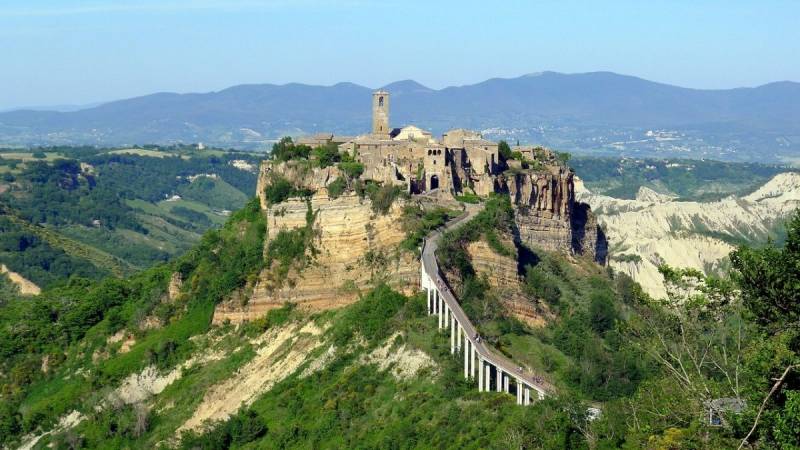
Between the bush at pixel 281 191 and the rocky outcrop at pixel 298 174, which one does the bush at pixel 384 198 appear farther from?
the bush at pixel 281 191

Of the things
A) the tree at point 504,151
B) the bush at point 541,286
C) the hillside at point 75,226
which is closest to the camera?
the bush at point 541,286

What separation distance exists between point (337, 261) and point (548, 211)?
1602 cm

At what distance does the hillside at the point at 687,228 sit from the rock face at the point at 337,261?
40.8 m

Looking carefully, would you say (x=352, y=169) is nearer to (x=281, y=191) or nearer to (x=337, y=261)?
(x=281, y=191)

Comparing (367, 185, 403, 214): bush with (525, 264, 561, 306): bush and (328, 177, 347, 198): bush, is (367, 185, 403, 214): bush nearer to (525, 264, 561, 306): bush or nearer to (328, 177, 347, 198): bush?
(328, 177, 347, 198): bush

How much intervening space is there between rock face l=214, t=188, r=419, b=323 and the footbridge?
307 cm

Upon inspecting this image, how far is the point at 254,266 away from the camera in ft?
A: 195

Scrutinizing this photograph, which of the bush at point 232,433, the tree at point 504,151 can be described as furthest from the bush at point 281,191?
the bush at point 232,433

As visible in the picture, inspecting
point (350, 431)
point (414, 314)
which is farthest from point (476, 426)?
point (414, 314)

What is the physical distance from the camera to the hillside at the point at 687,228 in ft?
344

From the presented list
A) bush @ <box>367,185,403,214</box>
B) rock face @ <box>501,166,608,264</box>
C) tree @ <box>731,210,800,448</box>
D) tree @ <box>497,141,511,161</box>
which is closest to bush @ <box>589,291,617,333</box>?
rock face @ <box>501,166,608,264</box>

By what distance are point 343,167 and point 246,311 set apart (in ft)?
27.6

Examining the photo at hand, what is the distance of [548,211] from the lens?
67875 mm

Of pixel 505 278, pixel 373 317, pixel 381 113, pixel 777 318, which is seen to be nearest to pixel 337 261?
pixel 373 317
